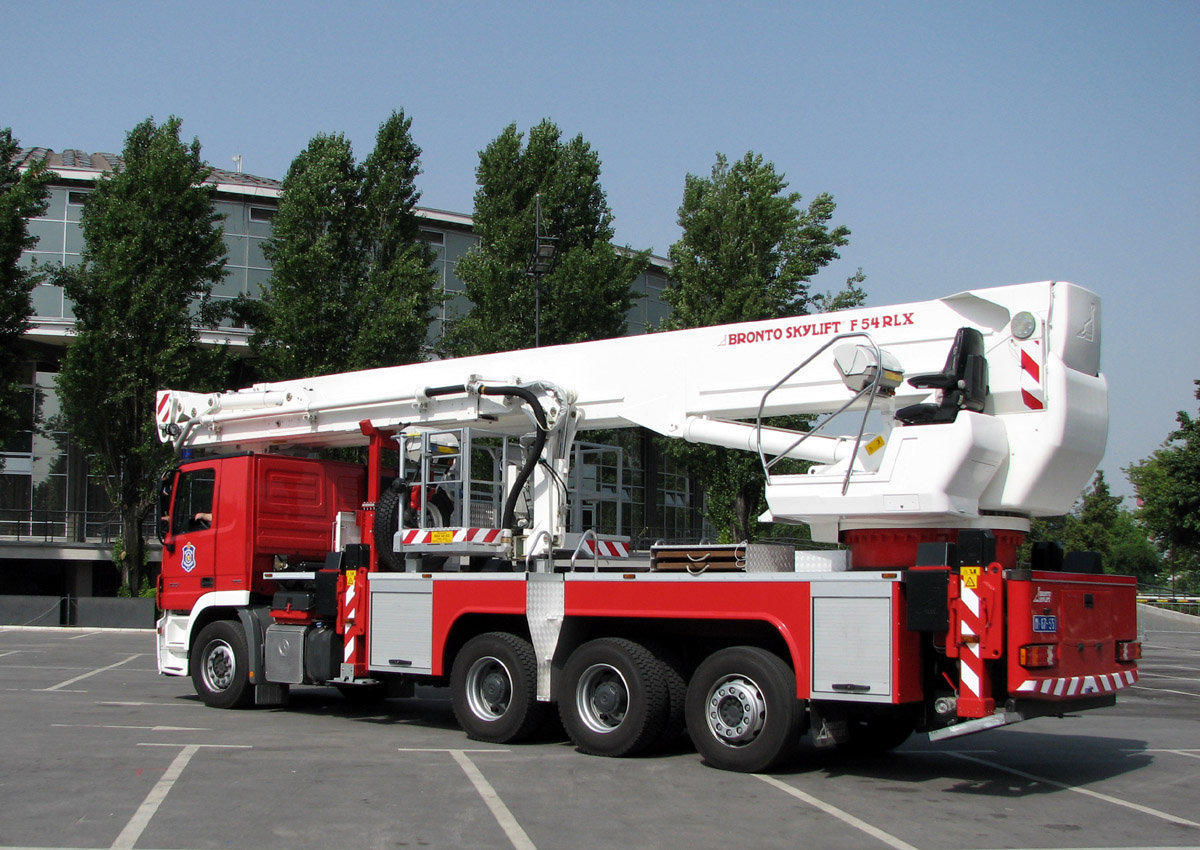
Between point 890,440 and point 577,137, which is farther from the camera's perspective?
point 577,137

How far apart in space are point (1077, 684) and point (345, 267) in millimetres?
25232

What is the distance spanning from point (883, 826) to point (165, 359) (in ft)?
87.7

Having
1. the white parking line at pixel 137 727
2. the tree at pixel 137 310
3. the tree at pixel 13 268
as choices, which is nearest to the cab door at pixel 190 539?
the white parking line at pixel 137 727

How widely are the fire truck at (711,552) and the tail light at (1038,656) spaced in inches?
0.6

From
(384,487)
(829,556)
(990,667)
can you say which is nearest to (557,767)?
(829,556)

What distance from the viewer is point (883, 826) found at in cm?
769

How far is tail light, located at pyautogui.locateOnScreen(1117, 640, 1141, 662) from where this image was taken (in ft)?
31.3

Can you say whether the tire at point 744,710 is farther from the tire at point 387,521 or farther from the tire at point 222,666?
the tire at point 222,666

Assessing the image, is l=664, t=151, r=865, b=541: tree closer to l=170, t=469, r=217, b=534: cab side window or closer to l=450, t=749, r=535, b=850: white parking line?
l=170, t=469, r=217, b=534: cab side window

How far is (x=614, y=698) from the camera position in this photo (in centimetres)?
1009

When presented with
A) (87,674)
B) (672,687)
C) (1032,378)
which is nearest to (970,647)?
(1032,378)

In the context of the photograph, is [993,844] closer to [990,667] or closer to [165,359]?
[990,667]

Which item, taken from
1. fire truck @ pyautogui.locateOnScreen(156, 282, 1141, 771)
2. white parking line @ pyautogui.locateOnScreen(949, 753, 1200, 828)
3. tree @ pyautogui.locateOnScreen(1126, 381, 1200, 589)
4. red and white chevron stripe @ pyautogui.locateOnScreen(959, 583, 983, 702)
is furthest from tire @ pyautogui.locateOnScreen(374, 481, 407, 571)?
tree @ pyautogui.locateOnScreen(1126, 381, 1200, 589)

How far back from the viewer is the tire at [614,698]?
32.1ft
